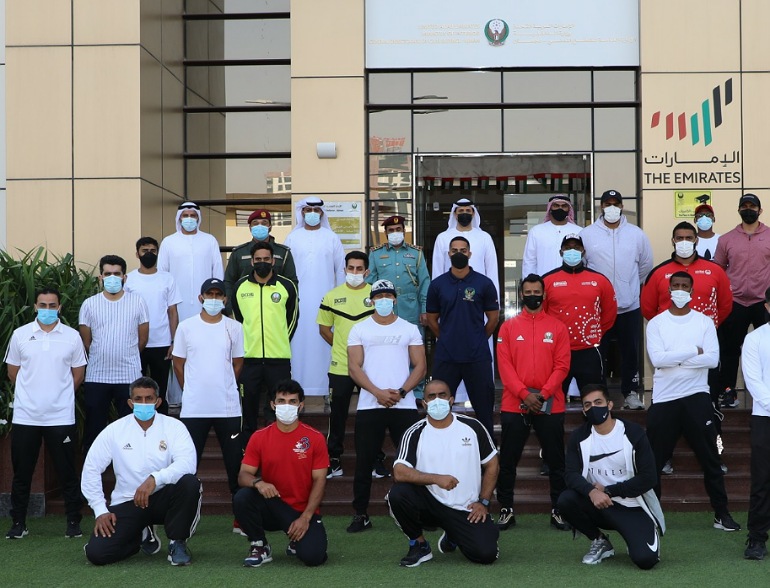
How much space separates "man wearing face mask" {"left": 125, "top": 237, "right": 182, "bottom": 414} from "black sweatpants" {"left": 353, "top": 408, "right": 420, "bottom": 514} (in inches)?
83.6

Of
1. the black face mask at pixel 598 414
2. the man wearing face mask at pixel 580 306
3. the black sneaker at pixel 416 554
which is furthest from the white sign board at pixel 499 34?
the black sneaker at pixel 416 554

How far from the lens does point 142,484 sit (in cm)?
767

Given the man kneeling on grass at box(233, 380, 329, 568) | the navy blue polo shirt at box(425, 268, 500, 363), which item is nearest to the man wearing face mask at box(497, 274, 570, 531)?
the navy blue polo shirt at box(425, 268, 500, 363)

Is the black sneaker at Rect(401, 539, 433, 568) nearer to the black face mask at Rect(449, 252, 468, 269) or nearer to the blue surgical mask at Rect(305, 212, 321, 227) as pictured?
the black face mask at Rect(449, 252, 468, 269)

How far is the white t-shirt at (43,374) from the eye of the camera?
8711 mm

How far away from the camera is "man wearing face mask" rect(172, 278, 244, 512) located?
872 cm

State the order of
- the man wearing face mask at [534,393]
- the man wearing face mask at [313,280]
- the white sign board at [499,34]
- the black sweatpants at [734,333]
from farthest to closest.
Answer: the white sign board at [499,34] → the man wearing face mask at [313,280] → the black sweatpants at [734,333] → the man wearing face mask at [534,393]

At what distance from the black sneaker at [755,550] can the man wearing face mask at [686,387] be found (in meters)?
0.90

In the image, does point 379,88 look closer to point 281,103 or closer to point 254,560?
point 281,103

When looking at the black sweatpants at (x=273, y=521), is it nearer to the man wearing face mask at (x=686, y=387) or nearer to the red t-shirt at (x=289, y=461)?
the red t-shirt at (x=289, y=461)

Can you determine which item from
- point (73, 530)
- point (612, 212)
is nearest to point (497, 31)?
point (612, 212)

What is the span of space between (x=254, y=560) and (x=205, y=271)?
4053 millimetres

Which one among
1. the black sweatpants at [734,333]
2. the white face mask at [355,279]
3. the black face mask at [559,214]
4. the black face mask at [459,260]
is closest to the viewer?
the black face mask at [459,260]

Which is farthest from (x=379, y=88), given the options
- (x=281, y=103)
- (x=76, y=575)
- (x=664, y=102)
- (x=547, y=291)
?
(x=76, y=575)
